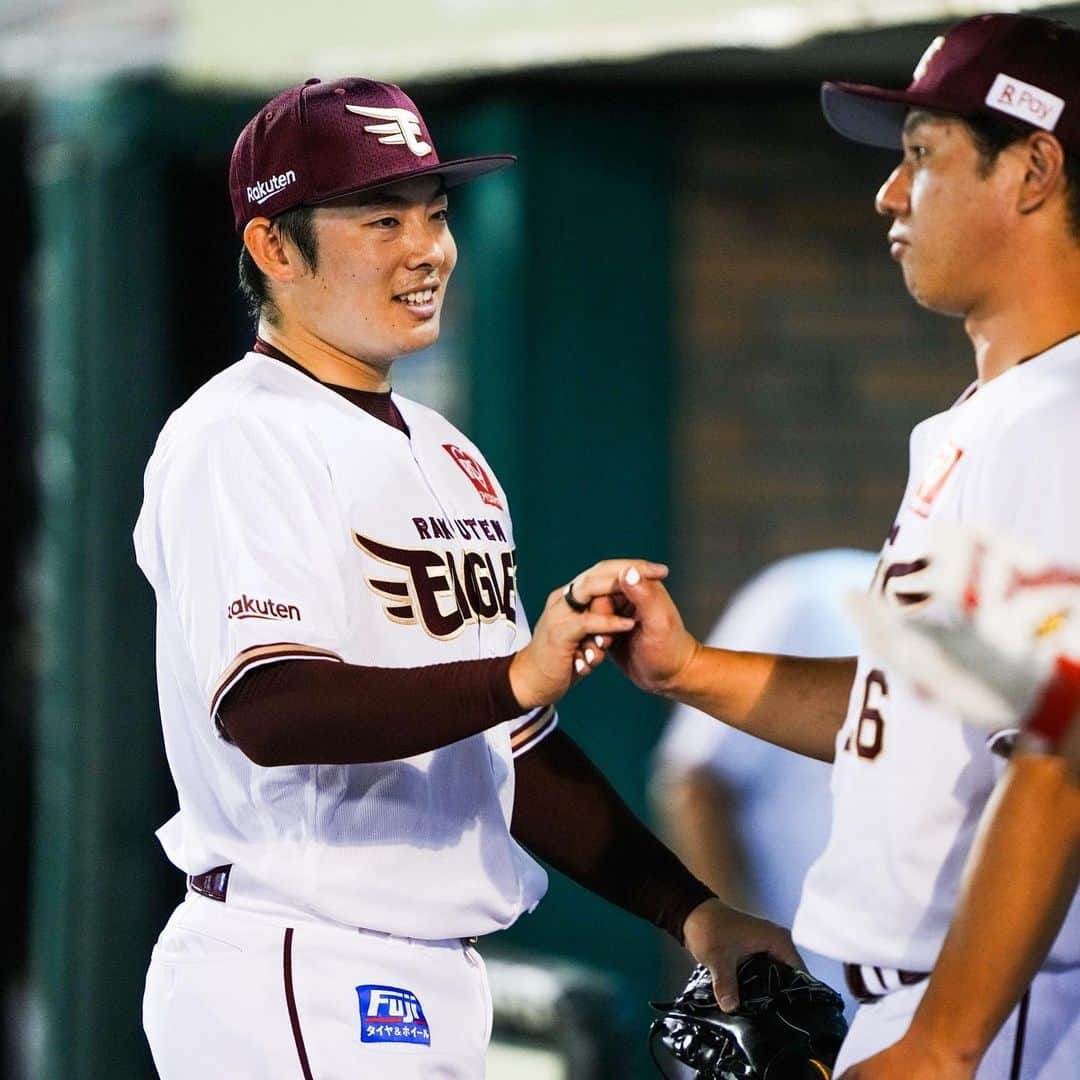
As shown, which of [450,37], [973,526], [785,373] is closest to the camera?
[973,526]

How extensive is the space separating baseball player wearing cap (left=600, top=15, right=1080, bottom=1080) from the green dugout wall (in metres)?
3.08

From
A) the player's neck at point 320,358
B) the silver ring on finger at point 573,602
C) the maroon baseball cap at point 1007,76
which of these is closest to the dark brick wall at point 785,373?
the player's neck at point 320,358

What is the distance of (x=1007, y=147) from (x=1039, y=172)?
0.05 m

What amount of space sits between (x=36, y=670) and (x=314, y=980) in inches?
219

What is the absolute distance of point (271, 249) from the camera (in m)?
3.01

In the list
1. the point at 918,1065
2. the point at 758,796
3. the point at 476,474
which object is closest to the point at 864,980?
the point at 918,1065

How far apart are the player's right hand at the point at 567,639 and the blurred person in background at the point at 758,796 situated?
1.33 meters

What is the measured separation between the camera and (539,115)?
19.4 ft

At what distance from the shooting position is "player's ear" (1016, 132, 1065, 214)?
271cm

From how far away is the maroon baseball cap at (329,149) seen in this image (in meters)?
2.93

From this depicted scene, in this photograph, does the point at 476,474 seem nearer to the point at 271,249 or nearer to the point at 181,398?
the point at 271,249

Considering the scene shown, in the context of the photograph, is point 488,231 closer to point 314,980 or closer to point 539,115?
point 539,115

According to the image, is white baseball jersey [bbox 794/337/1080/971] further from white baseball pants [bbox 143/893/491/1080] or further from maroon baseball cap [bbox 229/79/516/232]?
maroon baseball cap [bbox 229/79/516/232]

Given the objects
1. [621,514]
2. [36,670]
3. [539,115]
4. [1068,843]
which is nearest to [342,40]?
[539,115]
